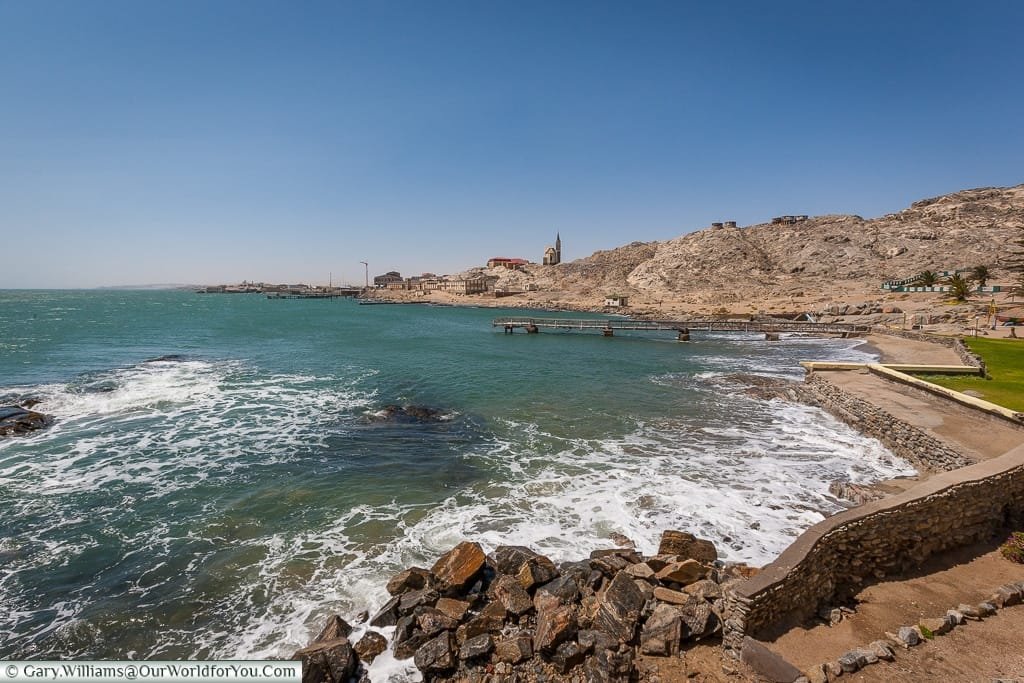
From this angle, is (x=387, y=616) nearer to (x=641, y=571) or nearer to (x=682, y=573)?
(x=641, y=571)

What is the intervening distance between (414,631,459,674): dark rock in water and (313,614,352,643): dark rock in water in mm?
1518

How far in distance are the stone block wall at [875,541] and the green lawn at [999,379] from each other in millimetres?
8218

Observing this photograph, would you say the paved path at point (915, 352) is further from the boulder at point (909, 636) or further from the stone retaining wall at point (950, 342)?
the boulder at point (909, 636)

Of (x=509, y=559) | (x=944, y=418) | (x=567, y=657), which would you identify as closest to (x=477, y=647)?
(x=567, y=657)

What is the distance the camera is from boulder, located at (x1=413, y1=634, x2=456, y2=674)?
23.8 ft

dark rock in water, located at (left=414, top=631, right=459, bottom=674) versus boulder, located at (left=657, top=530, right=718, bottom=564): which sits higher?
boulder, located at (left=657, top=530, right=718, bottom=564)

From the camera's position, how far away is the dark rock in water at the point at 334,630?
795cm

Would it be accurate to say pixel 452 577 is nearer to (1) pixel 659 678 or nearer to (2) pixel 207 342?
(1) pixel 659 678

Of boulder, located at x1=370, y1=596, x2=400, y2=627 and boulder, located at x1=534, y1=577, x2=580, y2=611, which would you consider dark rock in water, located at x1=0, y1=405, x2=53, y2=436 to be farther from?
boulder, located at x1=534, y1=577, x2=580, y2=611

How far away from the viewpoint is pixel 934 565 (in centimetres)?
927

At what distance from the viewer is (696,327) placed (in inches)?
2440

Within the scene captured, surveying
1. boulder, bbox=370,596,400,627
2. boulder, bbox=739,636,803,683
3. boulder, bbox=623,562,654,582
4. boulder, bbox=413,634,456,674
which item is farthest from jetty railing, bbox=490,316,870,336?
boulder, bbox=413,634,456,674

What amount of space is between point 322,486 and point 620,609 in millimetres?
10170

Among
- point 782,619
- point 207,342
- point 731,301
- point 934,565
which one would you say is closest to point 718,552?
point 782,619
